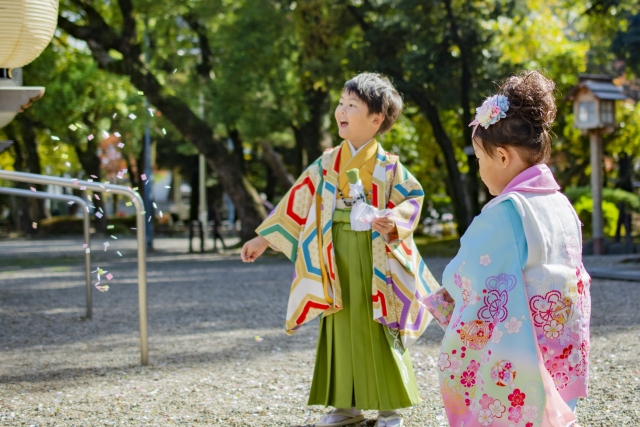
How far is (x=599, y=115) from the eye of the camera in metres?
12.1

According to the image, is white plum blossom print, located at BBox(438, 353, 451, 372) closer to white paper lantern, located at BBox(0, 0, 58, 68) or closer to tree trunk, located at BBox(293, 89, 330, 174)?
white paper lantern, located at BBox(0, 0, 58, 68)

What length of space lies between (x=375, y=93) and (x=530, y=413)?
6.21ft

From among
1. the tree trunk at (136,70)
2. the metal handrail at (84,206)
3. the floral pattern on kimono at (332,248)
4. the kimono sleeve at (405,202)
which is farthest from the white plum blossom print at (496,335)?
the tree trunk at (136,70)

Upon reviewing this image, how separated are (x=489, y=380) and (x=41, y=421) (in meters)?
2.57

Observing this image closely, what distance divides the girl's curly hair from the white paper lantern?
2.77 m

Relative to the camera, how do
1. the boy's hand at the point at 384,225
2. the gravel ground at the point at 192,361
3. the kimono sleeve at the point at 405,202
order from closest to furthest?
the boy's hand at the point at 384,225 < the kimono sleeve at the point at 405,202 < the gravel ground at the point at 192,361

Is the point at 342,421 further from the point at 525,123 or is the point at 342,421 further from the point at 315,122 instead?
the point at 315,122

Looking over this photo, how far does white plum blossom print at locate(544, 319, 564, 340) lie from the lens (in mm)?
2377

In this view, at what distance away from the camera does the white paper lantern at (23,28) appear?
13.5 feet

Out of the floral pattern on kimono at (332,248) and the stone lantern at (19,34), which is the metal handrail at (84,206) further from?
the floral pattern on kimono at (332,248)

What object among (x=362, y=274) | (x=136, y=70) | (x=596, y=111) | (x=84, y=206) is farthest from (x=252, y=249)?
(x=136, y=70)

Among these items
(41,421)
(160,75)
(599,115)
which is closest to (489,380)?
(41,421)

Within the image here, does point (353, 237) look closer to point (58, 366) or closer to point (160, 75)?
point (58, 366)

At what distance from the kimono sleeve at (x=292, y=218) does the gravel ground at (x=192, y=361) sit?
877mm
